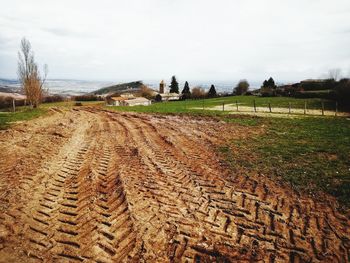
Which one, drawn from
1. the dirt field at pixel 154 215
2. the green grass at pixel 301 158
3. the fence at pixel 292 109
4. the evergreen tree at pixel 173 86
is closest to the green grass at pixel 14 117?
the dirt field at pixel 154 215

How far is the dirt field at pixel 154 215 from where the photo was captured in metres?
3.82

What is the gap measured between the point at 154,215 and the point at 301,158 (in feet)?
20.7

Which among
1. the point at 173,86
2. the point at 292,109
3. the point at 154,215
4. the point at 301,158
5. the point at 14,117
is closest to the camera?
the point at 154,215

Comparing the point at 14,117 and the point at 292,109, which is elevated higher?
the point at 14,117

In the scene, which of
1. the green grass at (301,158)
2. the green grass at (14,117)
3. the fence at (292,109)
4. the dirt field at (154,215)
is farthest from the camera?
the fence at (292,109)

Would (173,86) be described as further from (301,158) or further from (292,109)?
(301,158)

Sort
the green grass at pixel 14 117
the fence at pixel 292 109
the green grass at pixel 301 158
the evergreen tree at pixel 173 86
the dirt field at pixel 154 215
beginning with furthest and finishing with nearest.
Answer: the evergreen tree at pixel 173 86
the fence at pixel 292 109
the green grass at pixel 14 117
the green grass at pixel 301 158
the dirt field at pixel 154 215

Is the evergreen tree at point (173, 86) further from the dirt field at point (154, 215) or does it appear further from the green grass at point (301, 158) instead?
the dirt field at point (154, 215)

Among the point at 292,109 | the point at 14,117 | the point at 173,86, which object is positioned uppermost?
the point at 173,86

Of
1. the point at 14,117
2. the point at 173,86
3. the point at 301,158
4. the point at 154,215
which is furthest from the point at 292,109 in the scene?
the point at 173,86

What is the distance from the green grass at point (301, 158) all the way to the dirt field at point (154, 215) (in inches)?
29.2

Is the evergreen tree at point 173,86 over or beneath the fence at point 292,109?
over

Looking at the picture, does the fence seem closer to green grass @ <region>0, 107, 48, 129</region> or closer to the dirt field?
green grass @ <region>0, 107, 48, 129</region>

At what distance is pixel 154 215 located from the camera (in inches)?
188
